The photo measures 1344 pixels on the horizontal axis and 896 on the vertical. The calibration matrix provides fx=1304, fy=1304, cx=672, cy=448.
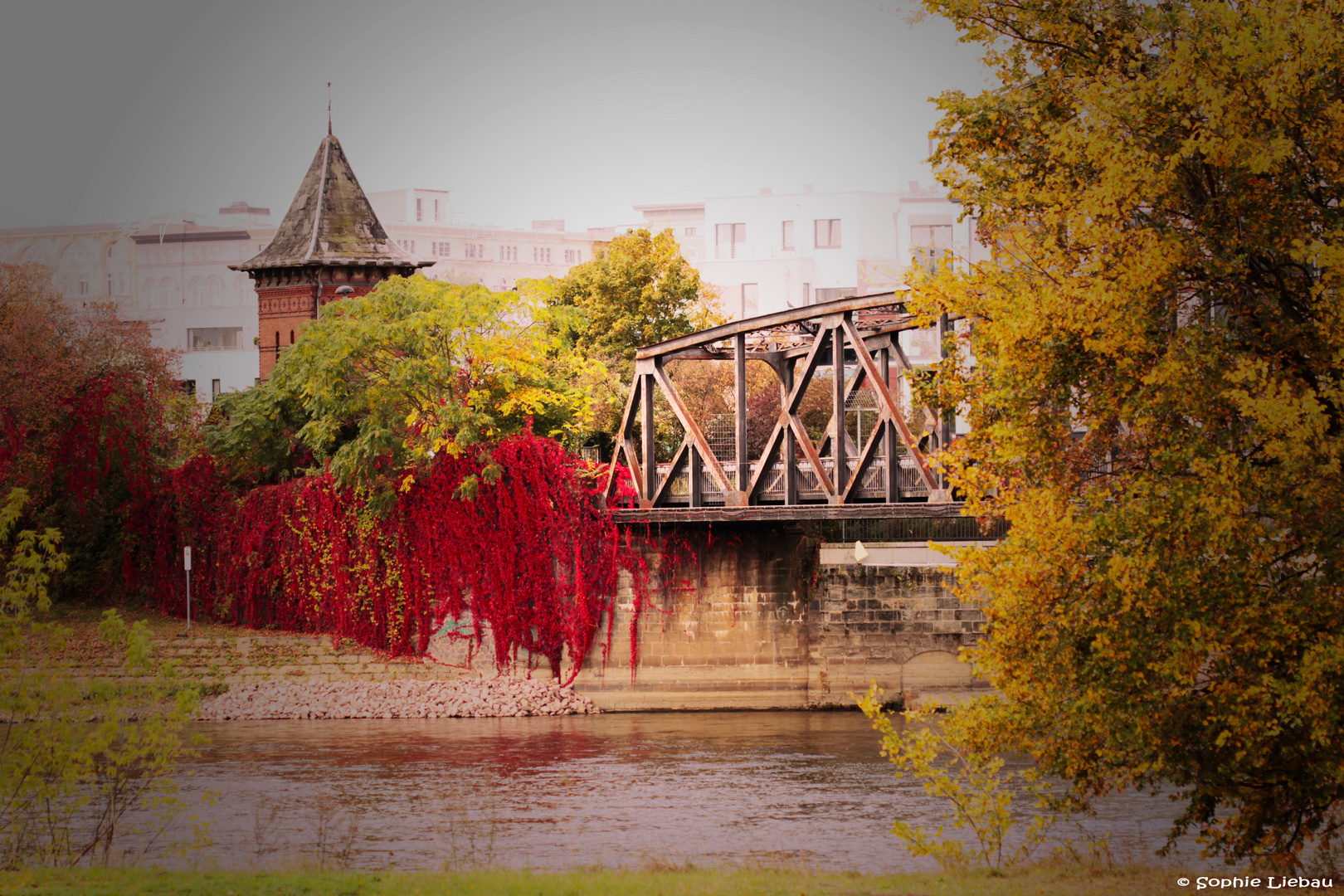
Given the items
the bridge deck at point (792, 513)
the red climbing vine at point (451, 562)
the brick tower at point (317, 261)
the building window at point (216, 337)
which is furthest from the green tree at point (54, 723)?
the building window at point (216, 337)

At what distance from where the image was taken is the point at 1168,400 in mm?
11578

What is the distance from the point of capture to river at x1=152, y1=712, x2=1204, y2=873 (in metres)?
17.6

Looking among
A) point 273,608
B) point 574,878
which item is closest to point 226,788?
point 574,878

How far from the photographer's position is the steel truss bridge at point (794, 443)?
2775 centimetres

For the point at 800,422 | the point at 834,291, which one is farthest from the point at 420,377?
the point at 834,291

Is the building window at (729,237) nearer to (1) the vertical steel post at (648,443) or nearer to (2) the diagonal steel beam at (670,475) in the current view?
(2) the diagonal steel beam at (670,475)

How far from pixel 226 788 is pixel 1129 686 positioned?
16.4m

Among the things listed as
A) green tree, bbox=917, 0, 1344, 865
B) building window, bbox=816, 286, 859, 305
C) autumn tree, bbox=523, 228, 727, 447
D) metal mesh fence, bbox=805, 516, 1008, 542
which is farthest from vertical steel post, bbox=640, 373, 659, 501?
building window, bbox=816, 286, 859, 305

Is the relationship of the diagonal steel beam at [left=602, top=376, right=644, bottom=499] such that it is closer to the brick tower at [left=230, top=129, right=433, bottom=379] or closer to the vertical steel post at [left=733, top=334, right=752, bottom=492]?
the vertical steel post at [left=733, top=334, right=752, bottom=492]

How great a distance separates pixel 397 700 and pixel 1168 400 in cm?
2370

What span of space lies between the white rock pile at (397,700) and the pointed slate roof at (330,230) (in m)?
18.9

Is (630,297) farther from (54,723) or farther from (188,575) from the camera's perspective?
(54,723)

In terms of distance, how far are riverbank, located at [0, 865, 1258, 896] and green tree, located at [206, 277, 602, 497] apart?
59.6ft

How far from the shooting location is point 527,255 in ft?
405
